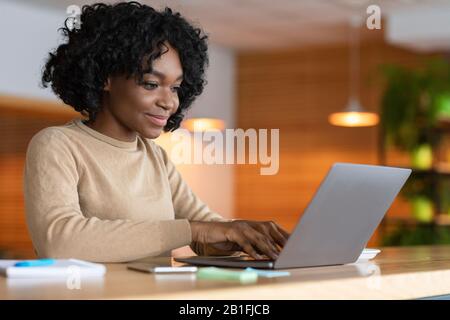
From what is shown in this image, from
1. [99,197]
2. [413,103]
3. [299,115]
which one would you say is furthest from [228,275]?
[299,115]

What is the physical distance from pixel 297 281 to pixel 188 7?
6.09 m

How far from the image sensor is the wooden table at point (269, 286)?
1192 millimetres

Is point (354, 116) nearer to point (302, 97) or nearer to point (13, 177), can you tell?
point (302, 97)

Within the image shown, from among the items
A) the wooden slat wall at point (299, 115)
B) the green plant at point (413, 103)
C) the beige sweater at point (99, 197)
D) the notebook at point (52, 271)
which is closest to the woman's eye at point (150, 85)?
the beige sweater at point (99, 197)

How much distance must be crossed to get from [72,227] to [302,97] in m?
7.62

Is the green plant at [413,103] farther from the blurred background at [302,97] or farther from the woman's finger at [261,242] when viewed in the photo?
the woman's finger at [261,242]

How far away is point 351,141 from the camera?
349 inches

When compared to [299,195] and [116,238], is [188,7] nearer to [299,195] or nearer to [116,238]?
[299,195]

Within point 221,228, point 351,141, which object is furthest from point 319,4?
point 221,228

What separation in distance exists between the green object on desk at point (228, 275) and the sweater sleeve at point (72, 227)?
1.20 feet

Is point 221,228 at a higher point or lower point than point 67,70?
lower

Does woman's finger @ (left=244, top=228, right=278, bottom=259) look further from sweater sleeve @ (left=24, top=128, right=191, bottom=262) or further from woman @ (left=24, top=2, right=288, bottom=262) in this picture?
sweater sleeve @ (left=24, top=128, right=191, bottom=262)

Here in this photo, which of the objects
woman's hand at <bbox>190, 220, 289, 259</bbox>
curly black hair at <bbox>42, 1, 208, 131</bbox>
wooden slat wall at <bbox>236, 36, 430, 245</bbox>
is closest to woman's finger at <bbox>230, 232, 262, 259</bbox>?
woman's hand at <bbox>190, 220, 289, 259</bbox>
